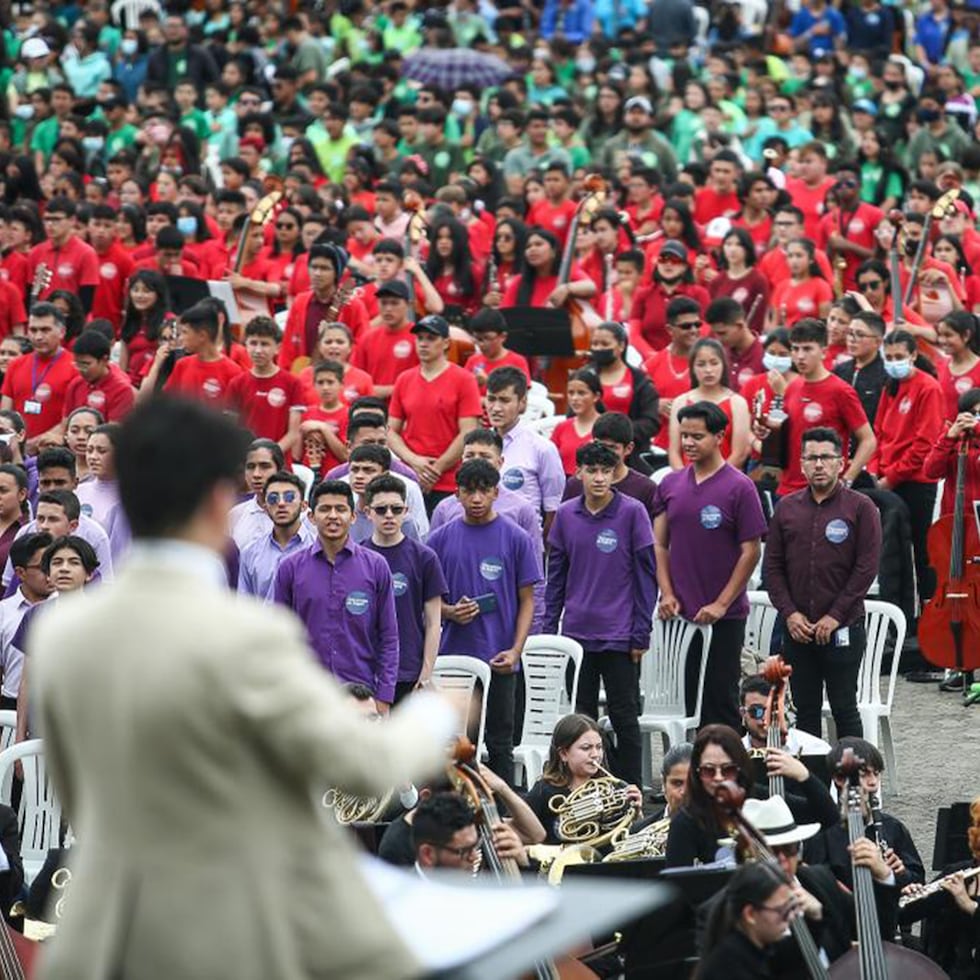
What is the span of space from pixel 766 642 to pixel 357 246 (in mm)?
7088

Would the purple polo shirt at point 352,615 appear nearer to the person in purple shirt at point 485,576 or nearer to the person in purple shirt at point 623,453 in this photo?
the person in purple shirt at point 485,576

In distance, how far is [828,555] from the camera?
10672 millimetres

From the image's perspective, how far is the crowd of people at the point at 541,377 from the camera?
9844 millimetres

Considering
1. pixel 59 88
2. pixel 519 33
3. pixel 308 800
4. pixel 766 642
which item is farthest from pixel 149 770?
pixel 519 33

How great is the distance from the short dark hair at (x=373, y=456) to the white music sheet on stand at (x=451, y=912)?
6871 millimetres

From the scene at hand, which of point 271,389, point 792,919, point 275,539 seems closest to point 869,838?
point 792,919

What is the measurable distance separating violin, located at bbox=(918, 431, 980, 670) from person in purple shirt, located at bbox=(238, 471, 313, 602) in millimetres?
2928

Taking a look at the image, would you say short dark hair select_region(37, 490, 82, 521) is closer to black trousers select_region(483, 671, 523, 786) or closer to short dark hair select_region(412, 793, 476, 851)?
black trousers select_region(483, 671, 523, 786)

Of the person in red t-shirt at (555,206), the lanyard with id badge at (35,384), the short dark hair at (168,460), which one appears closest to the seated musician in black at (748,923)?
the short dark hair at (168,460)

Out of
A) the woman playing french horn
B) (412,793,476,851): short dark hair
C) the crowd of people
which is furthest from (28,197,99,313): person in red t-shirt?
(412,793,476,851): short dark hair

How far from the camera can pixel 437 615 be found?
10242mm

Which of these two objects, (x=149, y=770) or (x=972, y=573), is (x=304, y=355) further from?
(x=149, y=770)

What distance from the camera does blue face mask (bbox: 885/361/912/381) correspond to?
42.1 ft

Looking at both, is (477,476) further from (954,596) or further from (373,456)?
(954,596)
